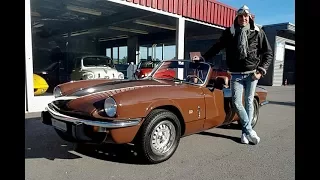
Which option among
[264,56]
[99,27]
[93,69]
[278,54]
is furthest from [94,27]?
[264,56]

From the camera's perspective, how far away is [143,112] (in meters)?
2.81

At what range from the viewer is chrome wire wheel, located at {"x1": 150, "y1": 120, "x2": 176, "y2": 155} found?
2.99m

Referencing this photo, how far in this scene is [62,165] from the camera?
9.48ft

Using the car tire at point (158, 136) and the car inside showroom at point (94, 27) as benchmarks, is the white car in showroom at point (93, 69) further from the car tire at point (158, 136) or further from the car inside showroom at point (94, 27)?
the car tire at point (158, 136)

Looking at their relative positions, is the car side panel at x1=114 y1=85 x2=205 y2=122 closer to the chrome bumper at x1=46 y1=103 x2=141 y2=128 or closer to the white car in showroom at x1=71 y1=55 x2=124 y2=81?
the chrome bumper at x1=46 y1=103 x2=141 y2=128

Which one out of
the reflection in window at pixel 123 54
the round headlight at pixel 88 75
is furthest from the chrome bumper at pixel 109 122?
the reflection in window at pixel 123 54

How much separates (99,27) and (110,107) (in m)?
13.3

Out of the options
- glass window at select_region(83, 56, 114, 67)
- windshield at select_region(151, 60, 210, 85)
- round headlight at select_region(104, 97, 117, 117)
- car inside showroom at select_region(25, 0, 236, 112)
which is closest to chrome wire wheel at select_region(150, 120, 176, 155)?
round headlight at select_region(104, 97, 117, 117)

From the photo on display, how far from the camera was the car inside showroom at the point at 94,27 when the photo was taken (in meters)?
7.79

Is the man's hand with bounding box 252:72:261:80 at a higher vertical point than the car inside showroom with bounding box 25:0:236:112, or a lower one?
lower

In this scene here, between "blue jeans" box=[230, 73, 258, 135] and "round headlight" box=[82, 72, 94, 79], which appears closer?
"blue jeans" box=[230, 73, 258, 135]

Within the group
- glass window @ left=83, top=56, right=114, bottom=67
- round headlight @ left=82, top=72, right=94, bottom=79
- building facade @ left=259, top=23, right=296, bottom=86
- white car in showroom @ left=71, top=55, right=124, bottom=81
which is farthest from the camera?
building facade @ left=259, top=23, right=296, bottom=86

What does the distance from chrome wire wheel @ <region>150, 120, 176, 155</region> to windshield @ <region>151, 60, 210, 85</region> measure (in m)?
0.89
